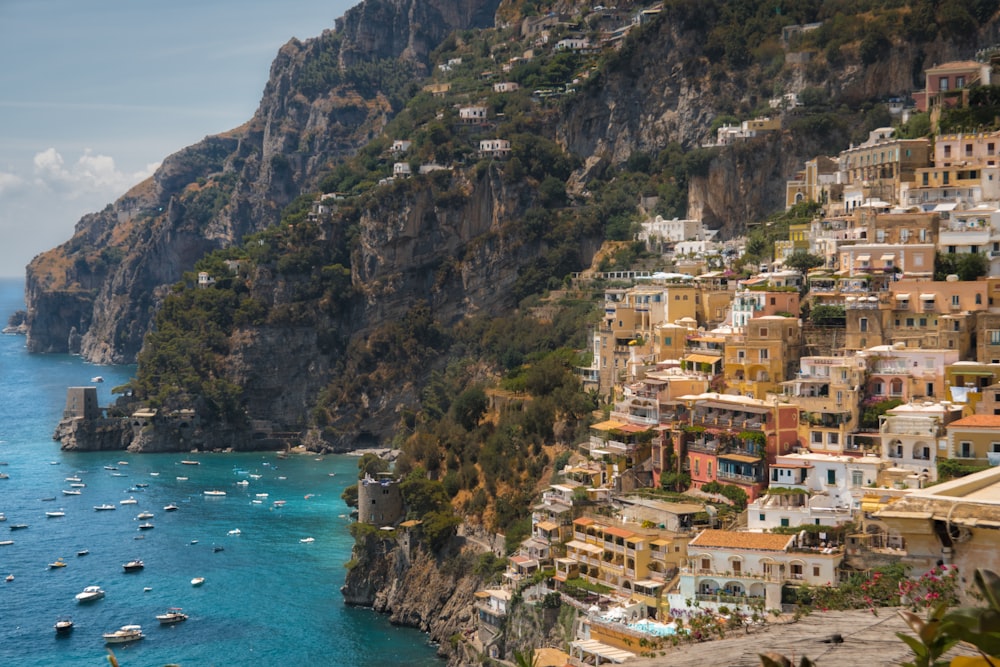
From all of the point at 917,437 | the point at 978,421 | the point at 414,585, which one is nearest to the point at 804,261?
the point at 917,437

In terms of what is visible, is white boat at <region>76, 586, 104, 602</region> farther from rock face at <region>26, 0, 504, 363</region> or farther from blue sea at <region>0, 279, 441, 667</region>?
rock face at <region>26, 0, 504, 363</region>

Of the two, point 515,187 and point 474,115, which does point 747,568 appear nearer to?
point 515,187

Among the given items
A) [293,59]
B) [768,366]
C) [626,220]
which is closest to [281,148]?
[293,59]

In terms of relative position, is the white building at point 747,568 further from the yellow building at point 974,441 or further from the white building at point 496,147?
the white building at point 496,147

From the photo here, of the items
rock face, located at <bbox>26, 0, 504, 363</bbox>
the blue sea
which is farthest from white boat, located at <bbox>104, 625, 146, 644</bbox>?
rock face, located at <bbox>26, 0, 504, 363</bbox>

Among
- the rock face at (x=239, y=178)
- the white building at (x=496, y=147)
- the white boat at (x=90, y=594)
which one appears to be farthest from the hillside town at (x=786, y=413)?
the rock face at (x=239, y=178)

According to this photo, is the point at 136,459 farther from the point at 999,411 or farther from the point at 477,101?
the point at 999,411
